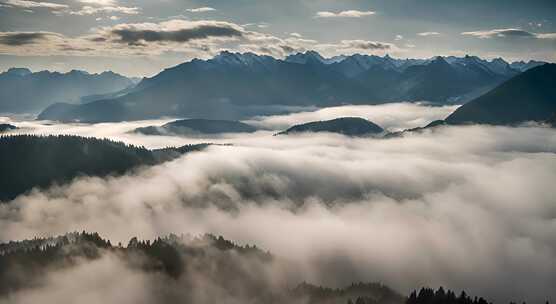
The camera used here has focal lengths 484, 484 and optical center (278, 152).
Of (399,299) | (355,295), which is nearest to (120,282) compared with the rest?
(355,295)

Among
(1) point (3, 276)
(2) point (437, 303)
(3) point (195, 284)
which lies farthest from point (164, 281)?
(2) point (437, 303)

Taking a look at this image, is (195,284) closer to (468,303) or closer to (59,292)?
(59,292)

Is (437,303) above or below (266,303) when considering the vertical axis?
above

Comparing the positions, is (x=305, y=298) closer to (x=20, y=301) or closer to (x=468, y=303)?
(x=468, y=303)

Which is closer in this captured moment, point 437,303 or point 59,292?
point 437,303

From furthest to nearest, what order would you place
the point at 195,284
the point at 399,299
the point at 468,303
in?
the point at 195,284
the point at 399,299
the point at 468,303

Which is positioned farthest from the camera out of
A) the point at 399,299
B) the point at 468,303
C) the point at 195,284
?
the point at 195,284

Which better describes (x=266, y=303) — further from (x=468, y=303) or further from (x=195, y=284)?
(x=468, y=303)

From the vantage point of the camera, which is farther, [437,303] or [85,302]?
[85,302]

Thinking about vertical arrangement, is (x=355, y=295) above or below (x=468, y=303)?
below
